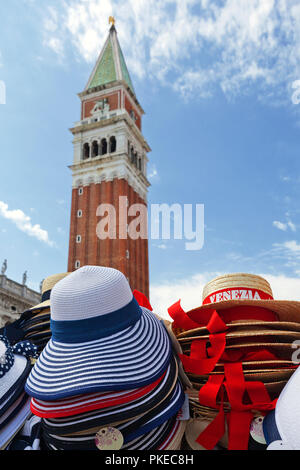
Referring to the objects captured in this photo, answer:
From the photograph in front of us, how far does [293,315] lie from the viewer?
5.55 ft

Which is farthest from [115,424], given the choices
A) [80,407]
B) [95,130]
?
[95,130]

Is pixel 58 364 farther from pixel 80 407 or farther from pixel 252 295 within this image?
pixel 252 295

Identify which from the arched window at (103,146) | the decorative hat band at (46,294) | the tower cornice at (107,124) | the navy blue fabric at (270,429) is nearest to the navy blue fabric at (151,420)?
the navy blue fabric at (270,429)

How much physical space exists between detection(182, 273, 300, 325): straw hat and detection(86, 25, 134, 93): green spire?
3151cm

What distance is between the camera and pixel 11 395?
1.56m

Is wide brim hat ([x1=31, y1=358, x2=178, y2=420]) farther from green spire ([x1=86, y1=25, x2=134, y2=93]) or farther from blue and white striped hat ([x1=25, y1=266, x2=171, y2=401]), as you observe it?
green spire ([x1=86, y1=25, x2=134, y2=93])

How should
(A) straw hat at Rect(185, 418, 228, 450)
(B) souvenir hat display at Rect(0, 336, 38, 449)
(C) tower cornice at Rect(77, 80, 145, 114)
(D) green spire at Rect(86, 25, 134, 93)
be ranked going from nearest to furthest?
1. (A) straw hat at Rect(185, 418, 228, 450)
2. (B) souvenir hat display at Rect(0, 336, 38, 449)
3. (C) tower cornice at Rect(77, 80, 145, 114)
4. (D) green spire at Rect(86, 25, 134, 93)

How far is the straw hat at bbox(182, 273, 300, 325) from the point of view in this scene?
5.36 feet

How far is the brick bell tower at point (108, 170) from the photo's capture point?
25.7 m

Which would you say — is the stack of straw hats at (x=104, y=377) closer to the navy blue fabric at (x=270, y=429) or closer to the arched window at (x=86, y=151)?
the navy blue fabric at (x=270, y=429)

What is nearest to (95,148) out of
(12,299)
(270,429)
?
(12,299)

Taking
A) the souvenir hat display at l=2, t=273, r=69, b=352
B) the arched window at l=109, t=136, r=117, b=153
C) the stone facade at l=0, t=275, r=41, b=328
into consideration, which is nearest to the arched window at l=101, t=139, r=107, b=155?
the arched window at l=109, t=136, r=117, b=153

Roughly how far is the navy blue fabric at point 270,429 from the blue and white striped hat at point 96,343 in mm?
400
